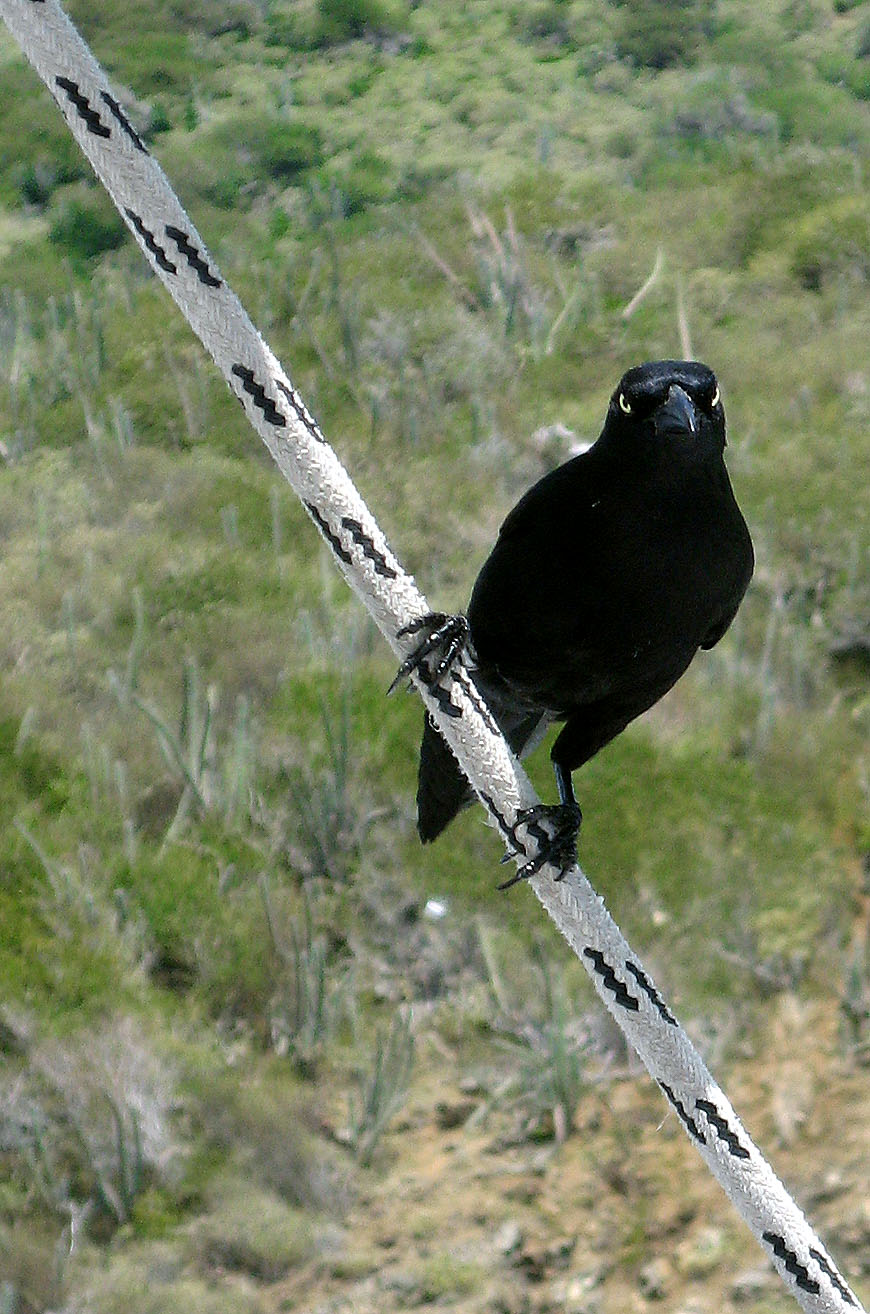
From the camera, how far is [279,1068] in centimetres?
255

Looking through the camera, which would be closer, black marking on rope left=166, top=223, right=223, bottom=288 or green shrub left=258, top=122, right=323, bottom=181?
black marking on rope left=166, top=223, right=223, bottom=288

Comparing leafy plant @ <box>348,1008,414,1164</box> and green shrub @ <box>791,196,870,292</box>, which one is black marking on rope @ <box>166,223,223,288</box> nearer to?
leafy plant @ <box>348,1008,414,1164</box>

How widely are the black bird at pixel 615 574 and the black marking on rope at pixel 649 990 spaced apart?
113mm

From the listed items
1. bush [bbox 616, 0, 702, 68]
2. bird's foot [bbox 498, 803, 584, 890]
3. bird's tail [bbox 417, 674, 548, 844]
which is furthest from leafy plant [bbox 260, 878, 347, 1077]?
bush [bbox 616, 0, 702, 68]

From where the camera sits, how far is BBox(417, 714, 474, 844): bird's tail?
131 cm

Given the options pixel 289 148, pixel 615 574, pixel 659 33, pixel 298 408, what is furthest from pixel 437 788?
pixel 659 33

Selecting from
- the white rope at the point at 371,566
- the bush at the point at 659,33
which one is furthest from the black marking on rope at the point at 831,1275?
the bush at the point at 659,33

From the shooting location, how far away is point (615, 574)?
110 centimetres

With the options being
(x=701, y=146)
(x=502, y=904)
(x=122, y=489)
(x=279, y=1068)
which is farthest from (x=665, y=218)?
(x=279, y=1068)

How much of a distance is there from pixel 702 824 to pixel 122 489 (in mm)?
1532

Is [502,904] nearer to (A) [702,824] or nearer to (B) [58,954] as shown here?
(A) [702,824]

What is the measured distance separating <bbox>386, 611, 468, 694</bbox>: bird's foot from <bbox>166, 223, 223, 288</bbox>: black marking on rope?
21 cm

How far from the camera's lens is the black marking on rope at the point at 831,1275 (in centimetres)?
77

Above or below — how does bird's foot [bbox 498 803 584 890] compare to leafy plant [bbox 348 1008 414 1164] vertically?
above
